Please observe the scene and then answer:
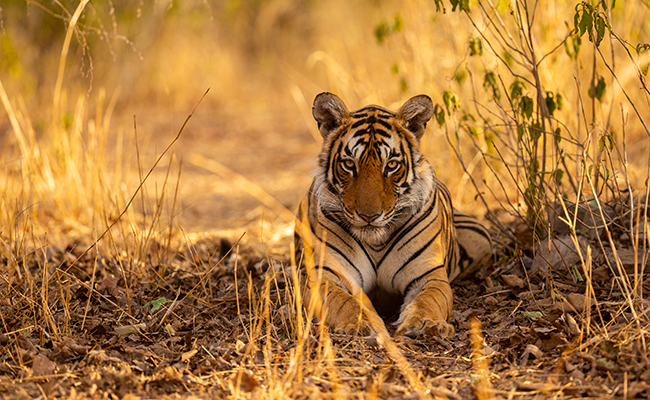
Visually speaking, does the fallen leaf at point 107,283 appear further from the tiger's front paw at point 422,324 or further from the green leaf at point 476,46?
the green leaf at point 476,46

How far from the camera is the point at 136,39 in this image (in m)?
13.4

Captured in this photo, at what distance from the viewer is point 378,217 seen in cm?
338

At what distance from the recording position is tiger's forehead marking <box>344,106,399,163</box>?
11.5 ft

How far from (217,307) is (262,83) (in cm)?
1349

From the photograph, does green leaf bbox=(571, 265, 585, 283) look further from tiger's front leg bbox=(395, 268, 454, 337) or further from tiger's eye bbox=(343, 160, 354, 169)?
tiger's eye bbox=(343, 160, 354, 169)

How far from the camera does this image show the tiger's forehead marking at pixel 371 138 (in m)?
3.49

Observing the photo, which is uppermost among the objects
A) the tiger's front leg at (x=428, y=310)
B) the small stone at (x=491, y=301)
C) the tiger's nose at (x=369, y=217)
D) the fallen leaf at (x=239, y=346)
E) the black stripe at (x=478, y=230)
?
the black stripe at (x=478, y=230)

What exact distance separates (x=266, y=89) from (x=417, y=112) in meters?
13.0

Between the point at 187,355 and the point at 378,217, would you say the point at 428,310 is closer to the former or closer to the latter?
the point at 378,217

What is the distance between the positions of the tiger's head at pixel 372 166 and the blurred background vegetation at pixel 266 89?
47 cm

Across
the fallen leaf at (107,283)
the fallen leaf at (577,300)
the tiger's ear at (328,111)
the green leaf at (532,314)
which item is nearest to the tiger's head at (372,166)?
the tiger's ear at (328,111)

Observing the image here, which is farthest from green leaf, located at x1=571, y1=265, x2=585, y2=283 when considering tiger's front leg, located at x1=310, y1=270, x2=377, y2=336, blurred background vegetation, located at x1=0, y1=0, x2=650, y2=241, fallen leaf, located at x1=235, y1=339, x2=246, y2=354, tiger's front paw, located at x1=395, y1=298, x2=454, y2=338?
fallen leaf, located at x1=235, y1=339, x2=246, y2=354

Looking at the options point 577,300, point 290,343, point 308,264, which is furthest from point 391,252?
point 577,300

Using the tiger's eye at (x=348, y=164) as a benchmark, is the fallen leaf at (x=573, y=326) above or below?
below
